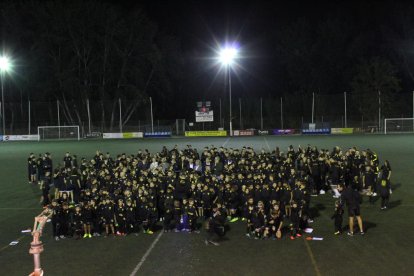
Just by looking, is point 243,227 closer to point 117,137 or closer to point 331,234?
point 331,234

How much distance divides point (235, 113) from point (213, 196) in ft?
160

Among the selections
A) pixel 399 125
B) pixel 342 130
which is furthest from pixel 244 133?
pixel 399 125

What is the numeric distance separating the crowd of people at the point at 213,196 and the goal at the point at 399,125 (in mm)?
36263

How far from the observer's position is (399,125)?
52.3 m

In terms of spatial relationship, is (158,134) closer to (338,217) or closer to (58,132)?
(58,132)

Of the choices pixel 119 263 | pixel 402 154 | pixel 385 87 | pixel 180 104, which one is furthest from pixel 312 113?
pixel 119 263

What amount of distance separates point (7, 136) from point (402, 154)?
44.3 meters

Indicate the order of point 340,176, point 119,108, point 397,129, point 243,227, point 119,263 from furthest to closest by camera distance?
point 119,108 → point 397,129 → point 340,176 → point 243,227 → point 119,263

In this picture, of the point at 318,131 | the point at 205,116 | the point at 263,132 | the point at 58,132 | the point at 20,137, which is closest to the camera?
the point at 318,131

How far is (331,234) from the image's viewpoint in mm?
12234

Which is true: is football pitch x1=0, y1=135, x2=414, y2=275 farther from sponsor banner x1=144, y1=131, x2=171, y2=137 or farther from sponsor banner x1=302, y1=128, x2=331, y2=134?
sponsor banner x1=144, y1=131, x2=171, y2=137

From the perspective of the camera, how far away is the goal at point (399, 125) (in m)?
52.1

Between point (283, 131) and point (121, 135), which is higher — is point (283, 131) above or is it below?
above

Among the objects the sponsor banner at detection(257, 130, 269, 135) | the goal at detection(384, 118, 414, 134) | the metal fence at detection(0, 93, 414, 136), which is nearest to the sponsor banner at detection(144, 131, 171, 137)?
the metal fence at detection(0, 93, 414, 136)
